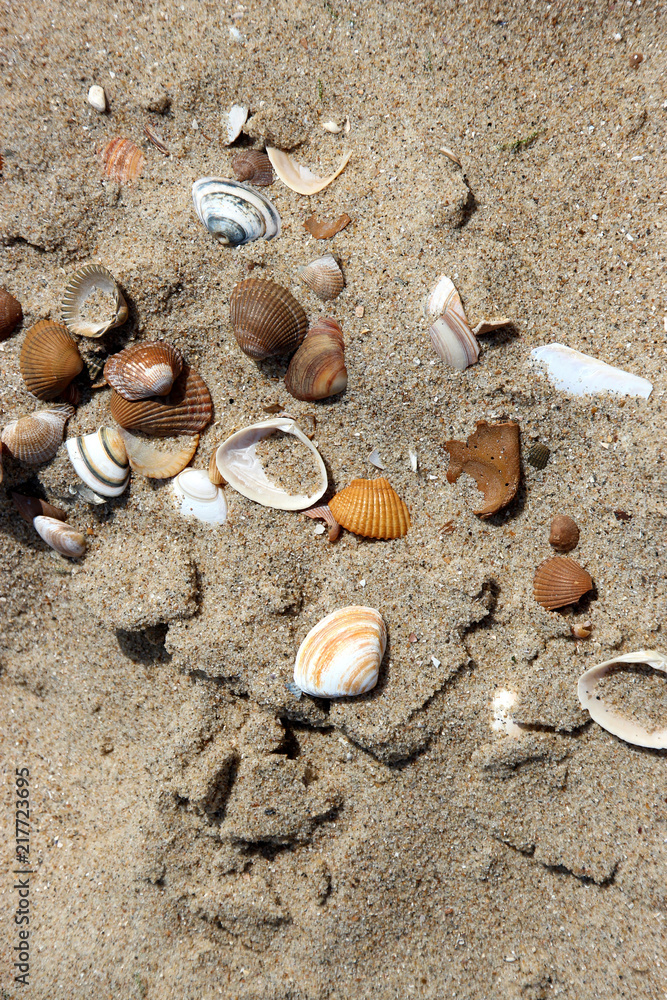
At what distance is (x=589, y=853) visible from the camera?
2.56 meters

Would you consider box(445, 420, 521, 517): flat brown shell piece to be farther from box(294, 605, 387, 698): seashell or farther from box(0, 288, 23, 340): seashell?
box(0, 288, 23, 340): seashell

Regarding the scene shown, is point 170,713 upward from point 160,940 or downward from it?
upward

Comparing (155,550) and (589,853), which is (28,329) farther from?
(589,853)

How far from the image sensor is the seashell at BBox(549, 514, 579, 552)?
8.66 ft

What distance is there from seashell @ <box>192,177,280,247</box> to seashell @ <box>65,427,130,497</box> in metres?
1.20

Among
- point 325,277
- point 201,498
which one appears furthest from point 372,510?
point 325,277

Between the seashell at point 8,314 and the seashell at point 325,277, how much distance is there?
1.57m

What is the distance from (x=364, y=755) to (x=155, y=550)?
58.4 inches

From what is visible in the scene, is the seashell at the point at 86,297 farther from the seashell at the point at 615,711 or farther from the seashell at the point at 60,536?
the seashell at the point at 615,711

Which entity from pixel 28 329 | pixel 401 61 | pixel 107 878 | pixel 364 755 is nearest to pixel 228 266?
pixel 28 329

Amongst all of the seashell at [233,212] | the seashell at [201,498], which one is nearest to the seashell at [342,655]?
the seashell at [201,498]

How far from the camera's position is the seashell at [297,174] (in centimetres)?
285

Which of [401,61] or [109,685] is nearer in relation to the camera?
[401,61]

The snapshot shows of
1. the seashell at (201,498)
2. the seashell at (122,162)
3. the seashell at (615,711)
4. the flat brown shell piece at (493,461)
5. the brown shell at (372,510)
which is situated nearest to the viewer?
the seashell at (615,711)
